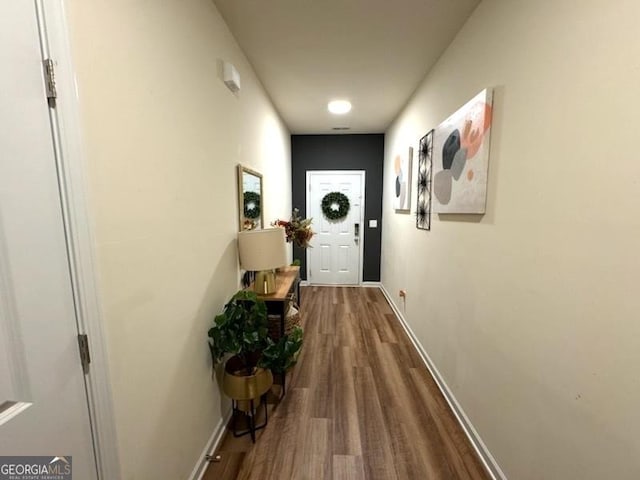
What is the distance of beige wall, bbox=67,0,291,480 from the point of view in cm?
84

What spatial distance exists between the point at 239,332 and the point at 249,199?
1133 mm

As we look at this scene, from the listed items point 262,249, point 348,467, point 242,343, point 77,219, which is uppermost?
point 77,219

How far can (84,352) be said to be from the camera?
2.58ft

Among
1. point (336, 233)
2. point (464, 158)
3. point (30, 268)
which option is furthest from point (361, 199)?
point (30, 268)

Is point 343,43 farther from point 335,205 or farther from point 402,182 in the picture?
point 335,205

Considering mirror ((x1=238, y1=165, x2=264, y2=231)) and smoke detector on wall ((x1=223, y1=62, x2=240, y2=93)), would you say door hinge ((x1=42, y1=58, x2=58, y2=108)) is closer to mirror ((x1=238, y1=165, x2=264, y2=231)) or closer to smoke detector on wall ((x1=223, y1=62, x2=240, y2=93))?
smoke detector on wall ((x1=223, y1=62, x2=240, y2=93))

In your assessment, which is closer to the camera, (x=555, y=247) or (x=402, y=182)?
(x=555, y=247)

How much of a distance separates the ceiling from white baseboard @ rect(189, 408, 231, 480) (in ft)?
8.15

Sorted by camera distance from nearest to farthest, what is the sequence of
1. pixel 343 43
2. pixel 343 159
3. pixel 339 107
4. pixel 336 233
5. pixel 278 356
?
pixel 278 356, pixel 343 43, pixel 339 107, pixel 343 159, pixel 336 233

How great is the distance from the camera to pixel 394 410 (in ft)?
6.19

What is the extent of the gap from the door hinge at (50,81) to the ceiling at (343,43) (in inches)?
51.3

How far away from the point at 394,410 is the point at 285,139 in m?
3.57

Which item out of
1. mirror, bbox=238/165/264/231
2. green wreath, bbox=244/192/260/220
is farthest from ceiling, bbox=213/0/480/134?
green wreath, bbox=244/192/260/220

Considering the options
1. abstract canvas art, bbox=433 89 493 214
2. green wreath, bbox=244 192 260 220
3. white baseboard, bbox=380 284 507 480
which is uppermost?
abstract canvas art, bbox=433 89 493 214
